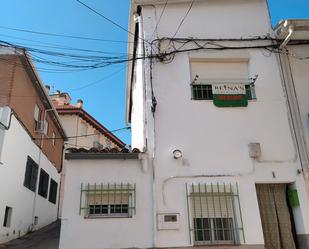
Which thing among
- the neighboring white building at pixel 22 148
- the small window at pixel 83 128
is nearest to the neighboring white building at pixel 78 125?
the small window at pixel 83 128

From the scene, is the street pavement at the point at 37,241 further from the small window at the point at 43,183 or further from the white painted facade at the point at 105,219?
the white painted facade at the point at 105,219

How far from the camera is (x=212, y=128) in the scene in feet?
25.8

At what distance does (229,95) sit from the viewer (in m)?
8.24

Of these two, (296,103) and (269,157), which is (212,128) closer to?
(269,157)

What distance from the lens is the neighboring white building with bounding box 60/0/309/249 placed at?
6859 millimetres

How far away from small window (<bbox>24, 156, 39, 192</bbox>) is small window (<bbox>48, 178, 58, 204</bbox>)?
3.61 metres

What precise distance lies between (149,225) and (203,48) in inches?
196

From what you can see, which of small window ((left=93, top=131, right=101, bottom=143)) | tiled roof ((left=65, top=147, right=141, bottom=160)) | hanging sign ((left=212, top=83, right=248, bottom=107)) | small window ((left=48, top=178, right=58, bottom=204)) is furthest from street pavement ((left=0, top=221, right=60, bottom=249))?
small window ((left=93, top=131, right=101, bottom=143))

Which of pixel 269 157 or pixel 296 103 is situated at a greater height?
pixel 296 103

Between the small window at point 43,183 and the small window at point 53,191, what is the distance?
1.15 m

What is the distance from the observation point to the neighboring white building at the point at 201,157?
686 centimetres

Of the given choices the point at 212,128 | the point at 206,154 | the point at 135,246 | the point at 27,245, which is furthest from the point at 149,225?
the point at 27,245

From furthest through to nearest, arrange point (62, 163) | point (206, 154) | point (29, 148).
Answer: point (62, 163) < point (29, 148) < point (206, 154)

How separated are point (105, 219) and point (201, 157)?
8.82ft
